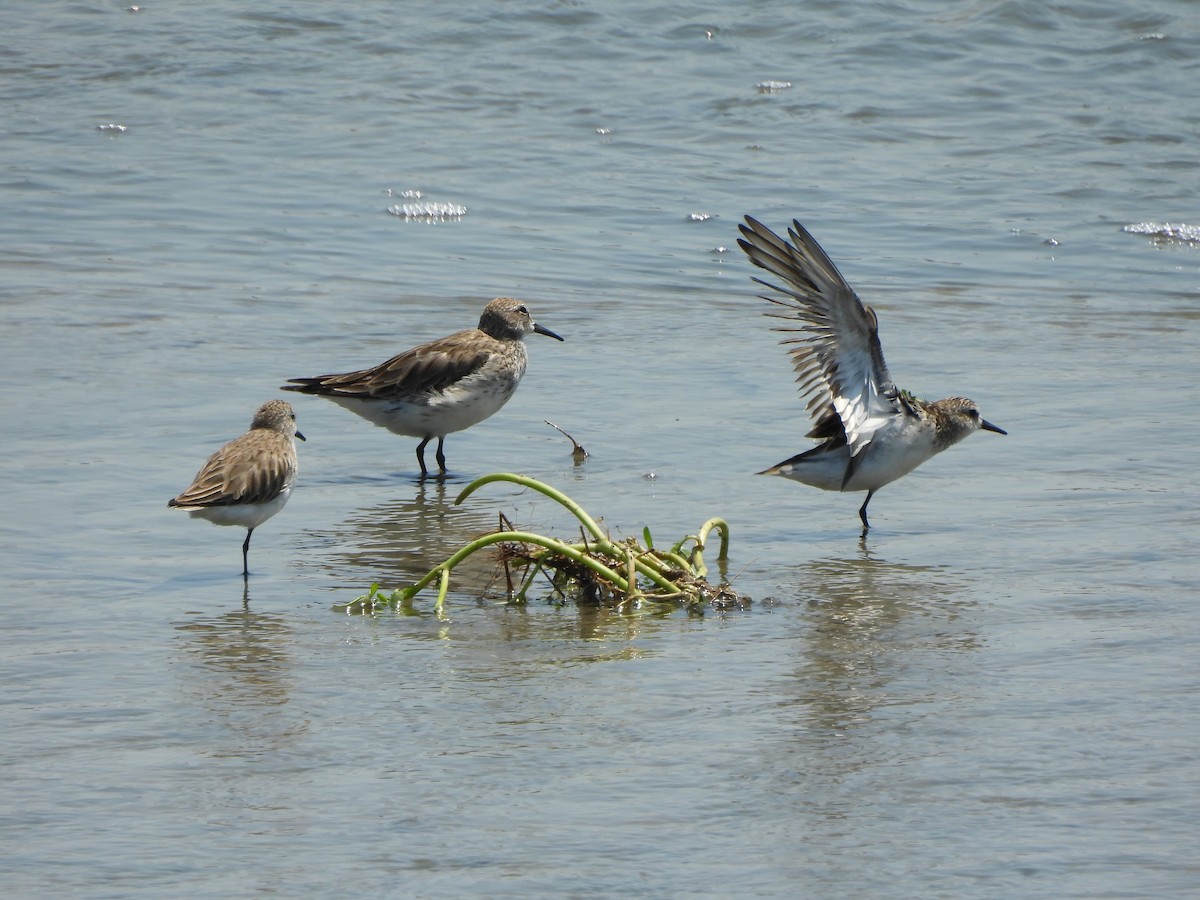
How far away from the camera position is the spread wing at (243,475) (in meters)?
6.99

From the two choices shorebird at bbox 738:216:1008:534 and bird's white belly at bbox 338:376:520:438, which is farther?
bird's white belly at bbox 338:376:520:438

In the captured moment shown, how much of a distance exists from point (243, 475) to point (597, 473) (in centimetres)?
210

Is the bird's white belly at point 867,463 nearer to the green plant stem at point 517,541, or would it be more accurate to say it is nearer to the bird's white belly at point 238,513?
the green plant stem at point 517,541

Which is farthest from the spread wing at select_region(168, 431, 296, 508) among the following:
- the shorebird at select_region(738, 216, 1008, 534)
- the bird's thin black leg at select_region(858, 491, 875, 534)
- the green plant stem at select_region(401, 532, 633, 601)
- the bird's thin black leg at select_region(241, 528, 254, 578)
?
the bird's thin black leg at select_region(858, 491, 875, 534)

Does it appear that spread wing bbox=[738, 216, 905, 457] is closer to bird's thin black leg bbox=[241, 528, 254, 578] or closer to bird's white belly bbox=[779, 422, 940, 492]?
bird's white belly bbox=[779, 422, 940, 492]

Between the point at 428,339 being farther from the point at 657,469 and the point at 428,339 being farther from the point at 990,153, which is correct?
the point at 990,153

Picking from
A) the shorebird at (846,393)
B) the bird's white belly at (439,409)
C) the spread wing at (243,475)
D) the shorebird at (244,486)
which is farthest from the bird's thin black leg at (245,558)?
the shorebird at (846,393)

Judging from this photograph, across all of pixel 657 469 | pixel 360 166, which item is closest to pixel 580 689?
pixel 657 469

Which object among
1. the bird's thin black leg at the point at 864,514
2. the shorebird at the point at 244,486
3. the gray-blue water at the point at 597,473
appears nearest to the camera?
the gray-blue water at the point at 597,473

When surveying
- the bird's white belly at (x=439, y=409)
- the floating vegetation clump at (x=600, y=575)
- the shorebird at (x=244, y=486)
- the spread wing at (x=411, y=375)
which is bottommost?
the floating vegetation clump at (x=600, y=575)

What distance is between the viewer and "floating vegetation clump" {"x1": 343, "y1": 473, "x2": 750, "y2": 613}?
651 centimetres

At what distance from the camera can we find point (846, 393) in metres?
8.24

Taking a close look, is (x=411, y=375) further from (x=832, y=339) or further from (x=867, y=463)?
(x=867, y=463)

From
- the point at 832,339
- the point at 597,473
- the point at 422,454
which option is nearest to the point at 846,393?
the point at 832,339
